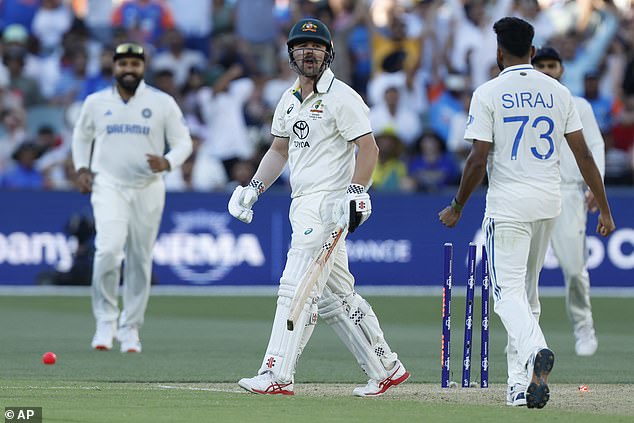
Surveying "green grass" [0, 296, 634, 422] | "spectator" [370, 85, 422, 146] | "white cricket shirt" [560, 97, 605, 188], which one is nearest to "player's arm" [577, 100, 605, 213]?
"white cricket shirt" [560, 97, 605, 188]

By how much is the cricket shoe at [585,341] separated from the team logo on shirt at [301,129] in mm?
4398

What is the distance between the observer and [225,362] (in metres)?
11.3

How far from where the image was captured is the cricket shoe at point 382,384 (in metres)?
8.95

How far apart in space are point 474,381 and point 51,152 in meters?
12.4

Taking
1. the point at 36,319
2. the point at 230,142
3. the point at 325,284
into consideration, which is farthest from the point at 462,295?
the point at 325,284

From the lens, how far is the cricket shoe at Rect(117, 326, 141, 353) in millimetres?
12305

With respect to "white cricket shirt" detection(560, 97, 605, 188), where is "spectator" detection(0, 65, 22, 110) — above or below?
above

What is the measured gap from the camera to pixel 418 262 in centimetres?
2039

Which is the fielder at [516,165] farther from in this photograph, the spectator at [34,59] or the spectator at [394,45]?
the spectator at [34,59]

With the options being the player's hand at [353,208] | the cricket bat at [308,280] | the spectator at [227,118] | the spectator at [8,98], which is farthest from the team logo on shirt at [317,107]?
the spectator at [8,98]

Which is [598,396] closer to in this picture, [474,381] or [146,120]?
[474,381]

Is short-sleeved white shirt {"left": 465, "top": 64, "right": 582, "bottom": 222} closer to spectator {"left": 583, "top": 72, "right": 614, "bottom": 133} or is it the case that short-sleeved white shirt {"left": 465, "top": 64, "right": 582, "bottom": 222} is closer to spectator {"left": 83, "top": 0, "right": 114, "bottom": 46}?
spectator {"left": 583, "top": 72, "right": 614, "bottom": 133}

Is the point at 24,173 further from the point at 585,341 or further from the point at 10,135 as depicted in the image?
the point at 585,341

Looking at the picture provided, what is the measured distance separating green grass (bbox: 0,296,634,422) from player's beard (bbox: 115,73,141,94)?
7.56ft
